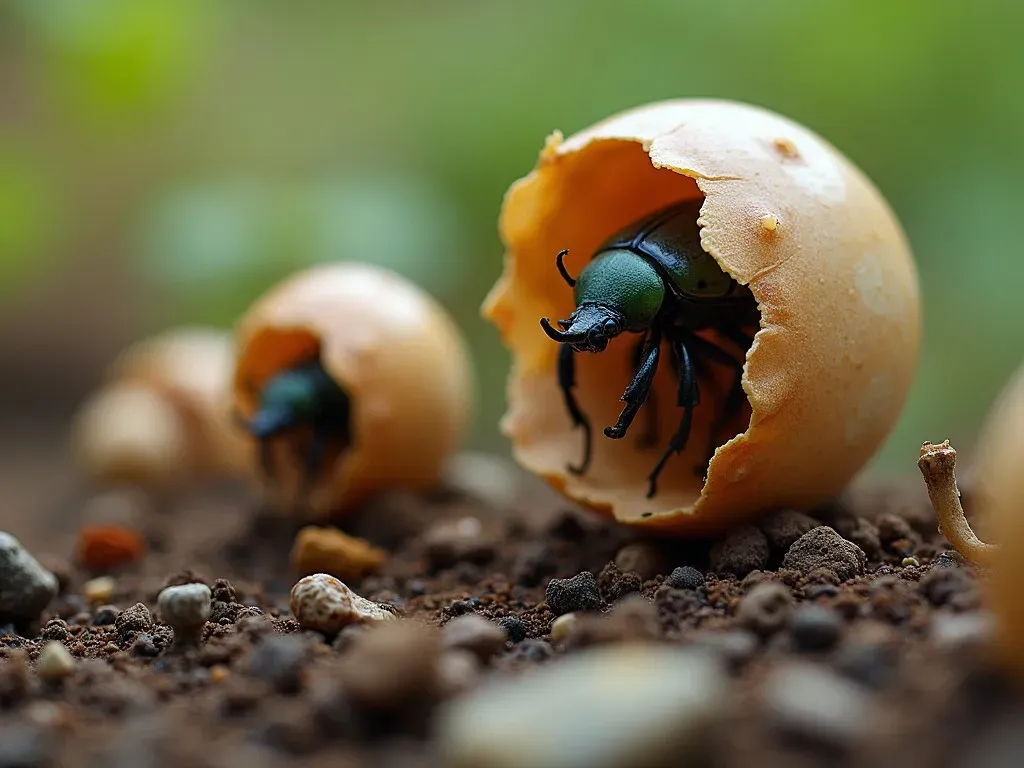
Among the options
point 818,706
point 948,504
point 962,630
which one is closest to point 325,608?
point 818,706

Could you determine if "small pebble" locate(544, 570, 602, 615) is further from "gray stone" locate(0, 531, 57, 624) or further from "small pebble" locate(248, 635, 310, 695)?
"gray stone" locate(0, 531, 57, 624)

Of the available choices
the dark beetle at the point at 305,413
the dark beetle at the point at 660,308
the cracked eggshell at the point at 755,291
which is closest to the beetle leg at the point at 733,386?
the dark beetle at the point at 660,308

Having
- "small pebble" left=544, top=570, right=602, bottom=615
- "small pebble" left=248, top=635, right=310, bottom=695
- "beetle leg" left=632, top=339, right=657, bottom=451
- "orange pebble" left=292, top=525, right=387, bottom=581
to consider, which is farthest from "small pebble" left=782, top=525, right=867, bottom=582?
"orange pebble" left=292, top=525, right=387, bottom=581

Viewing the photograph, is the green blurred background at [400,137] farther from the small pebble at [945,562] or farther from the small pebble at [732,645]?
the small pebble at [732,645]

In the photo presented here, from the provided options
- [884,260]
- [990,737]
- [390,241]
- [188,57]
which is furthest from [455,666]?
[188,57]

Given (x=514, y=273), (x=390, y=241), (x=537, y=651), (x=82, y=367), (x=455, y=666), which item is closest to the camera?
(x=455, y=666)

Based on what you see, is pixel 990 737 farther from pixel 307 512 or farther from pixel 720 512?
pixel 307 512
